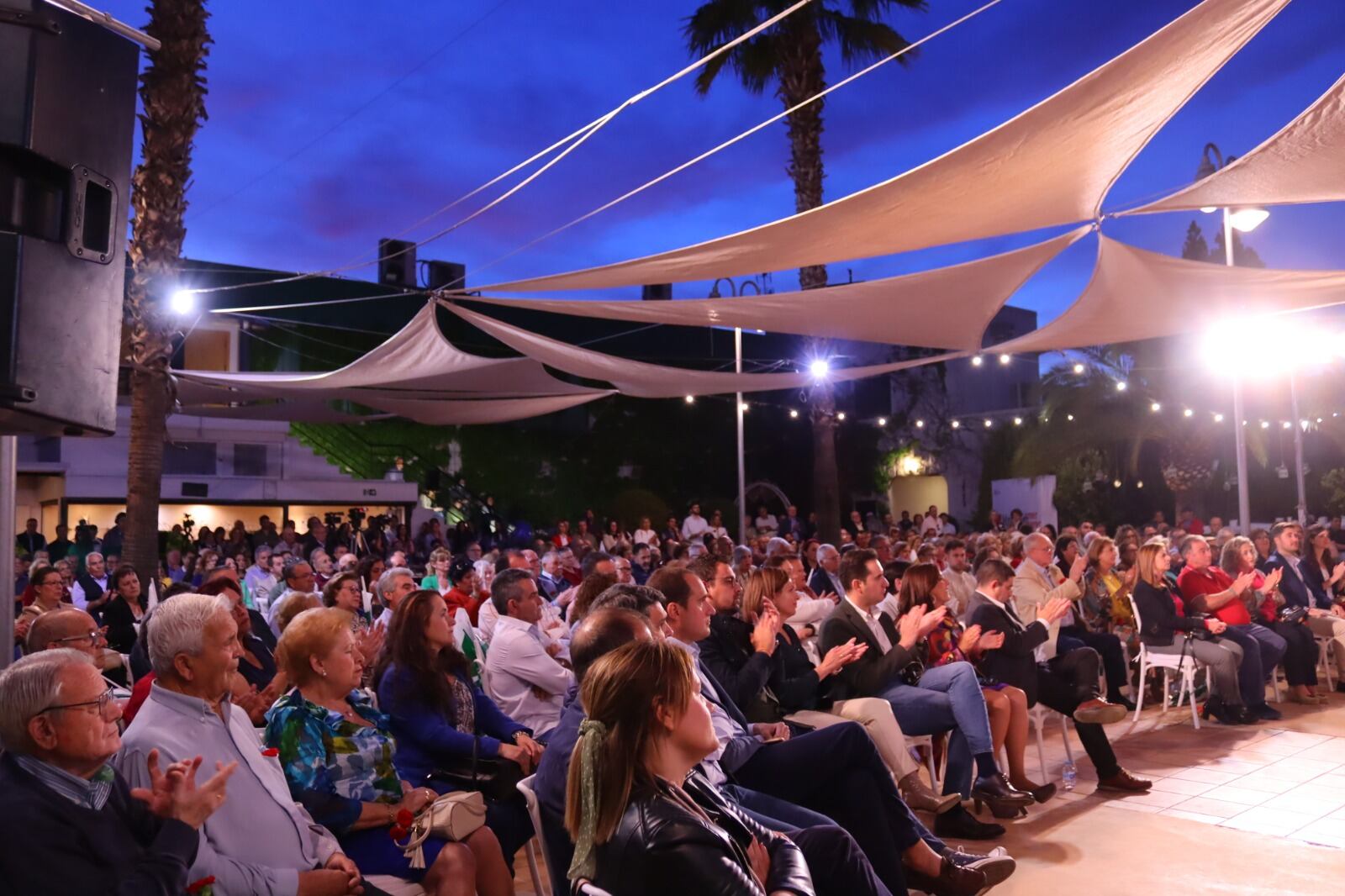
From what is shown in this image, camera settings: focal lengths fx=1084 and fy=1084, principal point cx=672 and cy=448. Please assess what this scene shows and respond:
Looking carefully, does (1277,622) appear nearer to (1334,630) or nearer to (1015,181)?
(1334,630)

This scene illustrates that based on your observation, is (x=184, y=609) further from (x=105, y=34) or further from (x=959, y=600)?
(x=959, y=600)

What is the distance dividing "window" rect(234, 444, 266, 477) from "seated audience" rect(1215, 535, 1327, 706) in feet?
54.2

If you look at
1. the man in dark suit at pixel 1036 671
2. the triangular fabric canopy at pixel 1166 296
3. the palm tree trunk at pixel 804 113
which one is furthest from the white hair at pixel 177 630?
the palm tree trunk at pixel 804 113

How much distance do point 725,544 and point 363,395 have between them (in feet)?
12.3

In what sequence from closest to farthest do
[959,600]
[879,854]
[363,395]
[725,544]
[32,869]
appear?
[32,869], [879,854], [959,600], [363,395], [725,544]

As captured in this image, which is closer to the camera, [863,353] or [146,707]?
[146,707]

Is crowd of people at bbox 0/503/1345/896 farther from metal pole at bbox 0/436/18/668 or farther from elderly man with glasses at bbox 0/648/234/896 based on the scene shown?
metal pole at bbox 0/436/18/668

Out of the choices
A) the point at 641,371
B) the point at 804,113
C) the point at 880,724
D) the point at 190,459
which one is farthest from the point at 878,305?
the point at 190,459

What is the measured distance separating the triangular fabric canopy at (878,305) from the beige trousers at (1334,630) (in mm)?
3480

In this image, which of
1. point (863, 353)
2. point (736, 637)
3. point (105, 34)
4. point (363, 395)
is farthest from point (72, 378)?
point (863, 353)

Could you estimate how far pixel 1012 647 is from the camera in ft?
17.8

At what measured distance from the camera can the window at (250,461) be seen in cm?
1950

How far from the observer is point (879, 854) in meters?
3.39

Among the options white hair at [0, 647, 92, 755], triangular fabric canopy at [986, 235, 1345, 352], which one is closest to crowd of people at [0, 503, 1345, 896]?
white hair at [0, 647, 92, 755]
